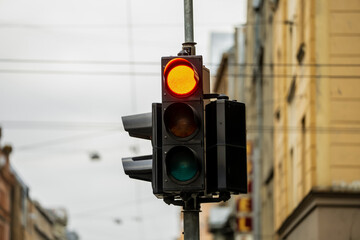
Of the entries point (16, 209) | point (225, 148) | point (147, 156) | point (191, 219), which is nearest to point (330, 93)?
point (147, 156)

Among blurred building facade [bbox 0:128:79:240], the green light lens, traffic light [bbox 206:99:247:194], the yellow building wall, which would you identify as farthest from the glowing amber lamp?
blurred building facade [bbox 0:128:79:240]

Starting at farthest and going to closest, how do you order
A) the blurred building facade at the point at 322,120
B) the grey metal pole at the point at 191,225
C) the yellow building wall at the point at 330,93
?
the yellow building wall at the point at 330,93 → the blurred building facade at the point at 322,120 → the grey metal pole at the point at 191,225

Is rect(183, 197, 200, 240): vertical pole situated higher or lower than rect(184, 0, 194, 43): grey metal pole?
lower

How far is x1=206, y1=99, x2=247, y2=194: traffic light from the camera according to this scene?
10336 millimetres

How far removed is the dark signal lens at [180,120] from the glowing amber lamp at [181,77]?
127 mm

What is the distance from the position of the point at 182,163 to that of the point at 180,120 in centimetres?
37

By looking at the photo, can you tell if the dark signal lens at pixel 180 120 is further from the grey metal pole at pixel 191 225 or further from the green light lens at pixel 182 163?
the grey metal pole at pixel 191 225

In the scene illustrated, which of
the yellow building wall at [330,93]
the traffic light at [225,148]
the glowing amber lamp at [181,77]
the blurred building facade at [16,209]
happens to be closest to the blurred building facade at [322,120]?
the yellow building wall at [330,93]

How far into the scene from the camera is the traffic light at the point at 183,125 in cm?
1020

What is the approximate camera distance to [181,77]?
10242 mm

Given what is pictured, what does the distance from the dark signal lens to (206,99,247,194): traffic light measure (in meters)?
0.26

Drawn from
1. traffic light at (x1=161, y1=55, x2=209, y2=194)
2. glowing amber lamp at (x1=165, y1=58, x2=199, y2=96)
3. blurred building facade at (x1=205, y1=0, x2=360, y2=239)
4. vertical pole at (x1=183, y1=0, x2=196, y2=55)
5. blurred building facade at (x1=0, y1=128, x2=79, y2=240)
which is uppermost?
vertical pole at (x1=183, y1=0, x2=196, y2=55)

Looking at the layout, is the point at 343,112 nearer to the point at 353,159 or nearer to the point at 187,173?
the point at 353,159

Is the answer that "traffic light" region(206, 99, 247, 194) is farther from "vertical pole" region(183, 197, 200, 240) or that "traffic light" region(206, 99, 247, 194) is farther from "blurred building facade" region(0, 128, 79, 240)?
"blurred building facade" region(0, 128, 79, 240)
